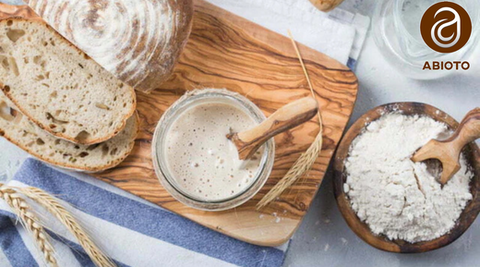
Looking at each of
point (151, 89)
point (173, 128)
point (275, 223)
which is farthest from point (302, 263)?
point (151, 89)

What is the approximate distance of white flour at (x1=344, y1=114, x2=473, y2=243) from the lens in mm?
1304

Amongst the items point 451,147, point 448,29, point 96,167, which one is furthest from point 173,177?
point 448,29

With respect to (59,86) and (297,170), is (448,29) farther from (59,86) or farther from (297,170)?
(59,86)

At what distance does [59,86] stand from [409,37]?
890 mm

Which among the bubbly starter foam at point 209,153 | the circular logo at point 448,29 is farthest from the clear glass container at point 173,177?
the circular logo at point 448,29

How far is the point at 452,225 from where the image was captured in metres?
1.34

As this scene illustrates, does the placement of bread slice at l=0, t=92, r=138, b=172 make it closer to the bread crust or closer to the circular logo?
the bread crust

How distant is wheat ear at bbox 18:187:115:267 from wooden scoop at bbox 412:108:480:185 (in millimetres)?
802

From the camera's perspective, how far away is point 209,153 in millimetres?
1287

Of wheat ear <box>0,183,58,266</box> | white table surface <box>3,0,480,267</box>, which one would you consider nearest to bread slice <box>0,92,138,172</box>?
wheat ear <box>0,183,58,266</box>

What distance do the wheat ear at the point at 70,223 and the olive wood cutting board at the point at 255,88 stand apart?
120 millimetres

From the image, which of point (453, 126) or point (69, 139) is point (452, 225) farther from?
point (69, 139)

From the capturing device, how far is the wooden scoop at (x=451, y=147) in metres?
1.21

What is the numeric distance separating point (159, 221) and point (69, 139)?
302 millimetres
